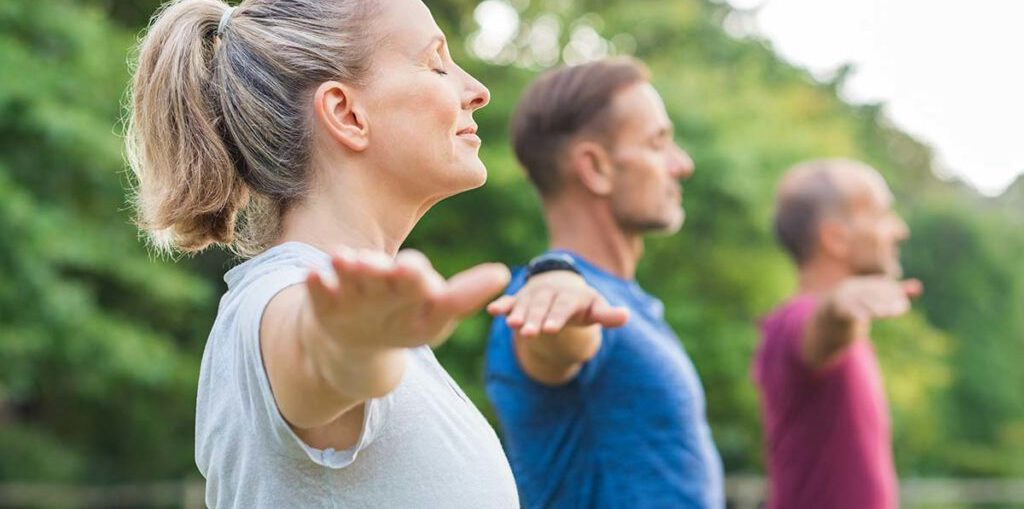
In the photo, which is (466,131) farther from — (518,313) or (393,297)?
(393,297)

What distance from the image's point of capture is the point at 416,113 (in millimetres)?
1771

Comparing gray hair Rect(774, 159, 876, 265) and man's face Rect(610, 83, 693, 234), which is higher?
man's face Rect(610, 83, 693, 234)

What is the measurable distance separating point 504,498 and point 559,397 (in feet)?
4.17

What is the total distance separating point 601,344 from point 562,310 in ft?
2.70

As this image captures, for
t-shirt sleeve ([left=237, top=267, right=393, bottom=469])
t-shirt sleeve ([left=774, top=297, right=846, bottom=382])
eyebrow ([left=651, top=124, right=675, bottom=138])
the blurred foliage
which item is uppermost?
t-shirt sleeve ([left=237, top=267, right=393, bottom=469])

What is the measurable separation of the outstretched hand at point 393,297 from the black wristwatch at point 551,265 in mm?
1212

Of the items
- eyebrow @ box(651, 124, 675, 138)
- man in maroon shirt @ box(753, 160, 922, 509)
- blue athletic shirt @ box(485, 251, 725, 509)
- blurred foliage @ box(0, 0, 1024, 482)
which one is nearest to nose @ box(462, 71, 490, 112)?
blue athletic shirt @ box(485, 251, 725, 509)

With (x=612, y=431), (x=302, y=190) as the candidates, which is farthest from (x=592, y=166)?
(x=302, y=190)

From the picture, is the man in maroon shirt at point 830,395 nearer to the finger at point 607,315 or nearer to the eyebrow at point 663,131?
the eyebrow at point 663,131

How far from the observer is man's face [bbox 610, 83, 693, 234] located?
11.1 ft

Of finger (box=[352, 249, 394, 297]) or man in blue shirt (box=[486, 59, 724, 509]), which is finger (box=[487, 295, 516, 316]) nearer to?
man in blue shirt (box=[486, 59, 724, 509])

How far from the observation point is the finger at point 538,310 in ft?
6.70

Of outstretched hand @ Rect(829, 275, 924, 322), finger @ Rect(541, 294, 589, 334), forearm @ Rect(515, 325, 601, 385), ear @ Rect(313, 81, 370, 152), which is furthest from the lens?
outstretched hand @ Rect(829, 275, 924, 322)

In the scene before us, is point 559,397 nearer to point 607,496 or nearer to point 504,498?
point 607,496
